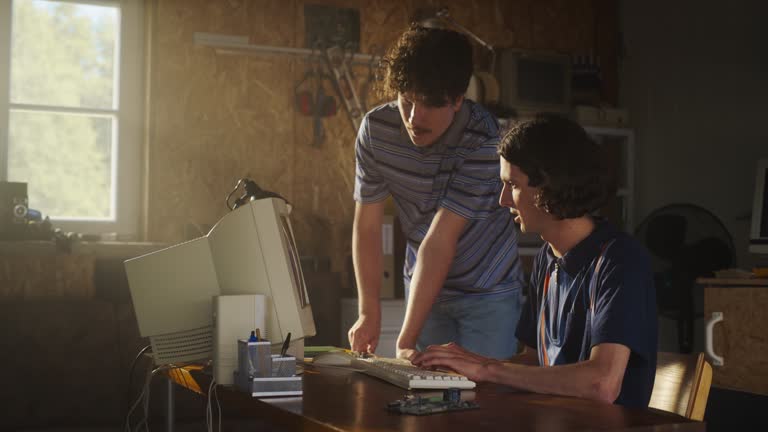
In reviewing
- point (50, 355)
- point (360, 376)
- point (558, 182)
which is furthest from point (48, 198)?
point (558, 182)

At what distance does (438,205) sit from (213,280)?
2.14 ft

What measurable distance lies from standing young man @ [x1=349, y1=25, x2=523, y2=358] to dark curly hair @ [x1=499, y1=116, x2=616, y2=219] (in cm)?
39

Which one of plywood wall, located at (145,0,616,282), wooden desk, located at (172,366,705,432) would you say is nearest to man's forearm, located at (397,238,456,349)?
wooden desk, located at (172,366,705,432)

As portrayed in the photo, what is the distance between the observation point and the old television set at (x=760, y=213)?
147 inches

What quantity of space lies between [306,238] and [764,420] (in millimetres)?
2243

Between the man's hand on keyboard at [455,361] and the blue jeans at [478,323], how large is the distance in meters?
0.60

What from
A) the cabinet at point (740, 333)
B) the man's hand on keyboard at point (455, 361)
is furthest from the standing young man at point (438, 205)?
the cabinet at point (740, 333)

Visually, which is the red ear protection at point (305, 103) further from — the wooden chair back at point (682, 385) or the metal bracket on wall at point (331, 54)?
the wooden chair back at point (682, 385)

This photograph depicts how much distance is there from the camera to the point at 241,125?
4.31m

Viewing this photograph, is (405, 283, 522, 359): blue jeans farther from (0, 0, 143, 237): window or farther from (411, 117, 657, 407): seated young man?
(0, 0, 143, 237): window

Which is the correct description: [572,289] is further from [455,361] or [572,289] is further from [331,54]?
[331,54]

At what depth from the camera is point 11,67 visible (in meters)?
3.98

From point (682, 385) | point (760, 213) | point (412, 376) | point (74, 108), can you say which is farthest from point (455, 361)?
point (74, 108)

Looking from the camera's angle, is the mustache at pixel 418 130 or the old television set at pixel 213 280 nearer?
the old television set at pixel 213 280
